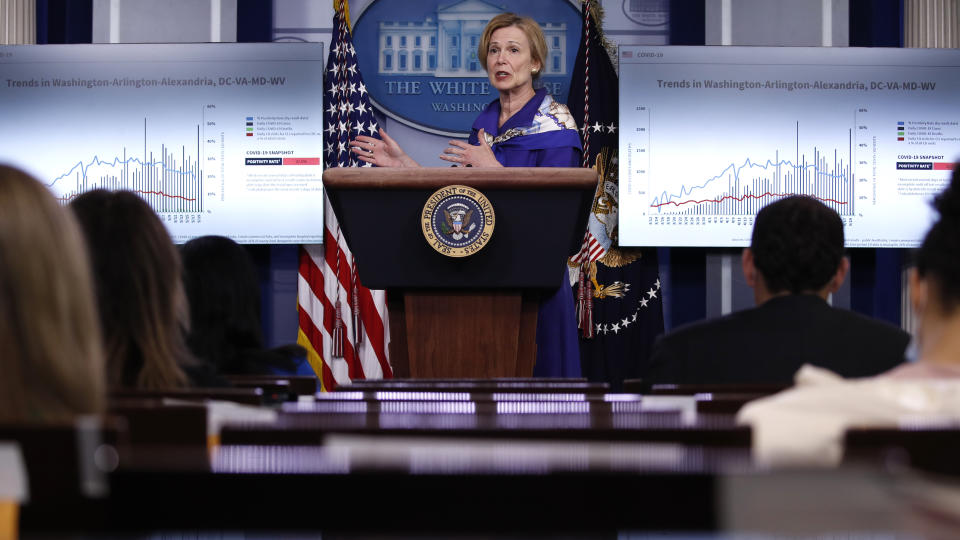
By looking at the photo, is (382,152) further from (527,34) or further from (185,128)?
(185,128)

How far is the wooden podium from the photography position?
2742mm

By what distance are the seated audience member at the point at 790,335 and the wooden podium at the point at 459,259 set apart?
2.51 feet

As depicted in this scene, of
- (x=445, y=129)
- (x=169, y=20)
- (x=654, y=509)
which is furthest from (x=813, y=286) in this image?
(x=169, y=20)

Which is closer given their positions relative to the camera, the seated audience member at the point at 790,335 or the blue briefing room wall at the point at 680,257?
the seated audience member at the point at 790,335

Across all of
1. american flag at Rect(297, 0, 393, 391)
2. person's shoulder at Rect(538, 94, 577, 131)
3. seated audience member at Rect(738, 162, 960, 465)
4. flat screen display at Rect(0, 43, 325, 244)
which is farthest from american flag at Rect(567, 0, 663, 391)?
seated audience member at Rect(738, 162, 960, 465)

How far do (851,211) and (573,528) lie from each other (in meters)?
5.71

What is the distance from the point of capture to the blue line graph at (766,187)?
5816mm

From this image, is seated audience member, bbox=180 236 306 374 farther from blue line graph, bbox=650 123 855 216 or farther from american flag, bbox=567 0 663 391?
blue line graph, bbox=650 123 855 216

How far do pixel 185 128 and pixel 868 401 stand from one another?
5.65 metres

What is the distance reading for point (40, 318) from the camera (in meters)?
0.86

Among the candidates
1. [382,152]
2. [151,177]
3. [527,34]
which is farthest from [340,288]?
[382,152]

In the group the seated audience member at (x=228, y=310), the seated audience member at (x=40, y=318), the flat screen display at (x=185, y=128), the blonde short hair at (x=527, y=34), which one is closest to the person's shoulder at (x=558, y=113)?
the blonde short hair at (x=527, y=34)

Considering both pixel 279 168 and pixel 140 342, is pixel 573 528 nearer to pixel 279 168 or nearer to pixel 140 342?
pixel 140 342

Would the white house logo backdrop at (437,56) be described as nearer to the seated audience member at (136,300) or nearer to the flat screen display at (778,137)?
the flat screen display at (778,137)
